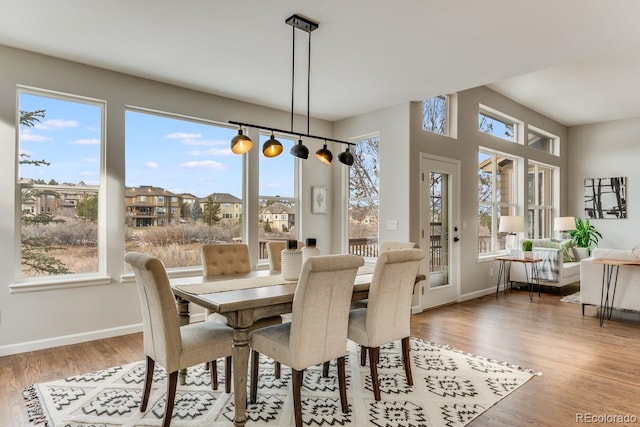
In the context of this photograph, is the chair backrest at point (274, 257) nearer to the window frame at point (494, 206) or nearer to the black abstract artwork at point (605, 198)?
the window frame at point (494, 206)

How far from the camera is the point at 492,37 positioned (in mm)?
3109

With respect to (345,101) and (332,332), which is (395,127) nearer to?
(345,101)

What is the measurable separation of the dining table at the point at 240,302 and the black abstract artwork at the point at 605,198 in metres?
7.20

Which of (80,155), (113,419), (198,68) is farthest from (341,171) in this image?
(113,419)

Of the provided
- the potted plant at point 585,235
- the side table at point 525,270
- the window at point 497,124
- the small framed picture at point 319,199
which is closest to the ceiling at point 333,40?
the small framed picture at point 319,199

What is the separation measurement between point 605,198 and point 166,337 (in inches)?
340

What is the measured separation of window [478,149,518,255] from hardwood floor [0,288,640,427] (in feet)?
4.33

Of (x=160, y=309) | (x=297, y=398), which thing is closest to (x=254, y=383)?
(x=297, y=398)

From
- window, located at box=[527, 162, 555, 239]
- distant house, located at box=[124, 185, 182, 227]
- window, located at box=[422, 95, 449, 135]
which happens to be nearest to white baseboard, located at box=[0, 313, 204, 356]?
distant house, located at box=[124, 185, 182, 227]

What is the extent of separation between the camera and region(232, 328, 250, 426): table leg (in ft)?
7.13

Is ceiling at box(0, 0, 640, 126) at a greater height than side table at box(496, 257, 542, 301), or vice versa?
ceiling at box(0, 0, 640, 126)

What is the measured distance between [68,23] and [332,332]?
2962mm

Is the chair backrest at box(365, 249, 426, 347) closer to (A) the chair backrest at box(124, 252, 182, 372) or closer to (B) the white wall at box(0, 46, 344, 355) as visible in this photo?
(A) the chair backrest at box(124, 252, 182, 372)

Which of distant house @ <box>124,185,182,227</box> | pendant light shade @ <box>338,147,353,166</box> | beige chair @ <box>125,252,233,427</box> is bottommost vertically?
beige chair @ <box>125,252,233,427</box>
